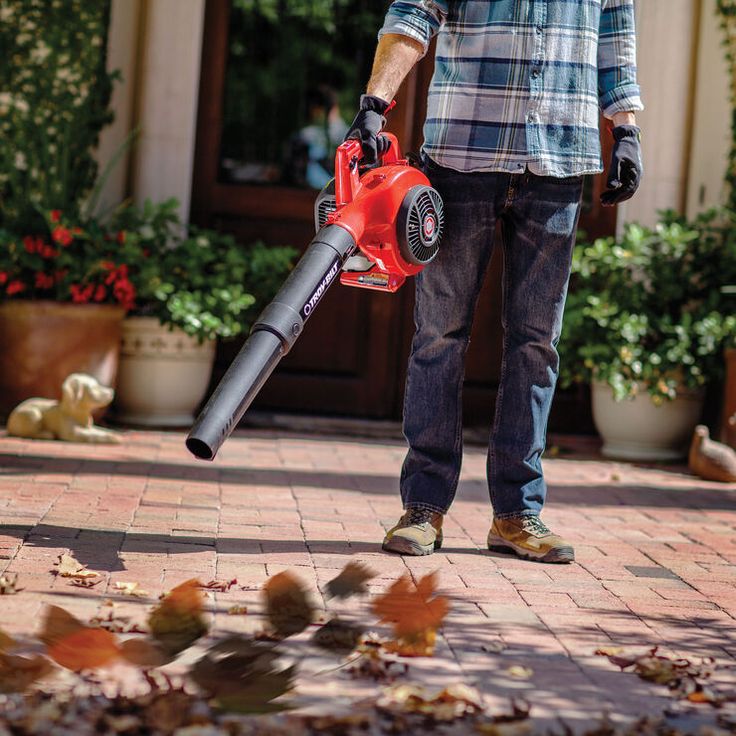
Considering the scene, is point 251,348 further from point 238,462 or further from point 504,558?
point 238,462

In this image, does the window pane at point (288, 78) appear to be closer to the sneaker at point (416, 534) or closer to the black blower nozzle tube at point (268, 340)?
the sneaker at point (416, 534)

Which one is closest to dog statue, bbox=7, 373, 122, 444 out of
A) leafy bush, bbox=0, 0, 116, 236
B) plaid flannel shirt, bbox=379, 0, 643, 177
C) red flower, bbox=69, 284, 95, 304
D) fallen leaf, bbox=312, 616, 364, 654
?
red flower, bbox=69, 284, 95, 304

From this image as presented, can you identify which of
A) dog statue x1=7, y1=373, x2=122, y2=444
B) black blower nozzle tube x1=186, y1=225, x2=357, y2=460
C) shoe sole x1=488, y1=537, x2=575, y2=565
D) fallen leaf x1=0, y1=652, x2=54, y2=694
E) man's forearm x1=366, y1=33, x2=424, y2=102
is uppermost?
man's forearm x1=366, y1=33, x2=424, y2=102

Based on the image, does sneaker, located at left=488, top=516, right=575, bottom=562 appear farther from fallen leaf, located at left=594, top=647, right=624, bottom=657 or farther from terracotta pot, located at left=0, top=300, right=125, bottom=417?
terracotta pot, located at left=0, top=300, right=125, bottom=417

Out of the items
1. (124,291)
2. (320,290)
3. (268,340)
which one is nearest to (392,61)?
(320,290)

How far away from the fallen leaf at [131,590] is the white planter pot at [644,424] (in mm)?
3730

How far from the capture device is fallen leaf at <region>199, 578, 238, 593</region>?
2980 millimetres

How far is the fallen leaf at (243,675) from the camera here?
2.17 m

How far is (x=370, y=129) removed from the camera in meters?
3.23

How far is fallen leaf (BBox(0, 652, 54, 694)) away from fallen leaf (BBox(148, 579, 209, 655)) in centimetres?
26

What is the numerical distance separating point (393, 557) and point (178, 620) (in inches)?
36.9

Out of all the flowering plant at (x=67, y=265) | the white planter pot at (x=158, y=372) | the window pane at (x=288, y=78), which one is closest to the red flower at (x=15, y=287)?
the flowering plant at (x=67, y=265)

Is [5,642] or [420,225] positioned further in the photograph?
[420,225]

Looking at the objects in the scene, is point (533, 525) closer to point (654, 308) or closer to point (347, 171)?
point (347, 171)
